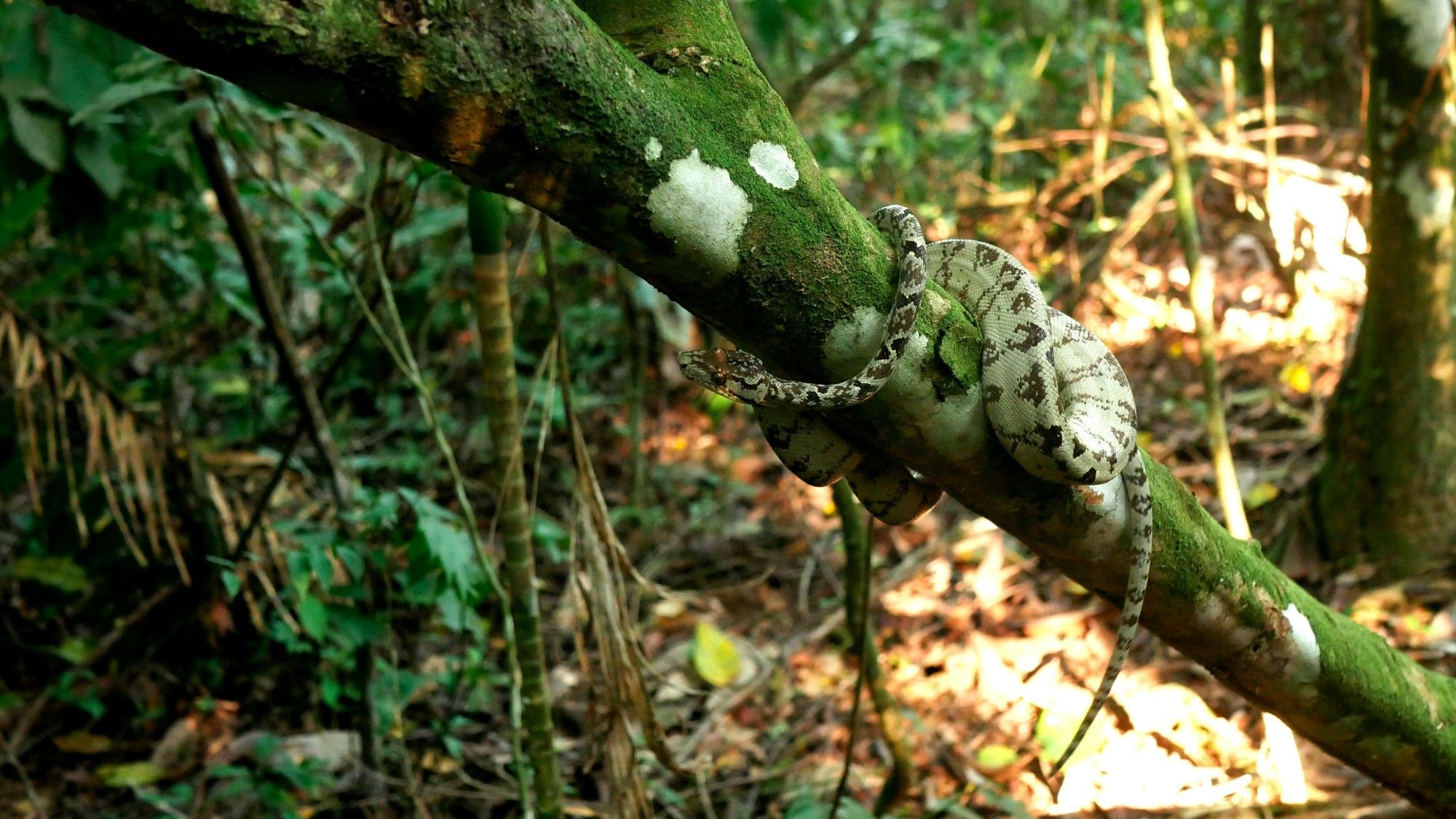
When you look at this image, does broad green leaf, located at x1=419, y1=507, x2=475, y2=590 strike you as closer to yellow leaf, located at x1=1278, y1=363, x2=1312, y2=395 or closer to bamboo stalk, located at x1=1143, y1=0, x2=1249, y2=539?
bamboo stalk, located at x1=1143, y1=0, x2=1249, y2=539

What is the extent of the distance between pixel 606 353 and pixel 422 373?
1189mm

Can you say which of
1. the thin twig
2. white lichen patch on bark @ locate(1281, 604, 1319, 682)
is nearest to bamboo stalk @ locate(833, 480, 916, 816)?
white lichen patch on bark @ locate(1281, 604, 1319, 682)

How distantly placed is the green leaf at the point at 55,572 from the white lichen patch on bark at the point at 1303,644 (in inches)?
180

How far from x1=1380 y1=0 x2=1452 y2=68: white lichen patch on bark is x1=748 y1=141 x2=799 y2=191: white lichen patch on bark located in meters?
3.43

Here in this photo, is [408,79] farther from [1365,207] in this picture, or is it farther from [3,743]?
[1365,207]

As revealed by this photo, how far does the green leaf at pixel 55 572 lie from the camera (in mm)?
4637

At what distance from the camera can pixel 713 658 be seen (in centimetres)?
509

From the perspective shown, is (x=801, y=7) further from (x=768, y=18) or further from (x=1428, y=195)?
(x=1428, y=195)

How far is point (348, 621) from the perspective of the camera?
157 inches

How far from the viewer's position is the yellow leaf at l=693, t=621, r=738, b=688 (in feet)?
16.5

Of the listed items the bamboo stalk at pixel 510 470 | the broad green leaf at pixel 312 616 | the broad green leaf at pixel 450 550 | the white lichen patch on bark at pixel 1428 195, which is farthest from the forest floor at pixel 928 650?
the white lichen patch on bark at pixel 1428 195

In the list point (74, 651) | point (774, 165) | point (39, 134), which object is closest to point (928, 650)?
point (74, 651)

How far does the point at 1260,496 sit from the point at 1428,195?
1.78 meters

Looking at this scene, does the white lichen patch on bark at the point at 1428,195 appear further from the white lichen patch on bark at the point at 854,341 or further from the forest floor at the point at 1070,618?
the white lichen patch on bark at the point at 854,341
